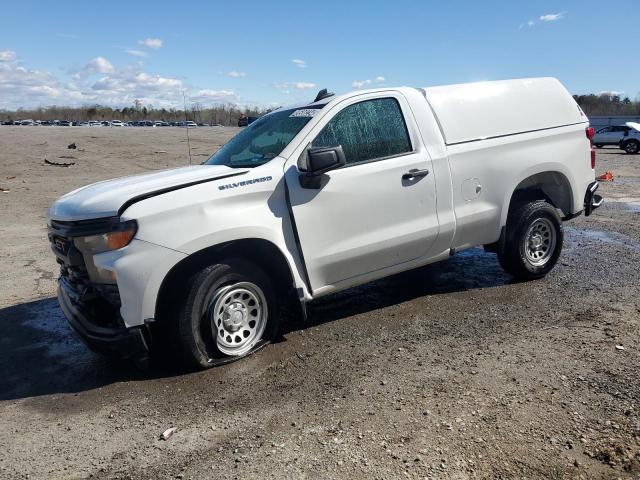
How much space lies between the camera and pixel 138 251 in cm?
372

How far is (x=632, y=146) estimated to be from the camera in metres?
31.4

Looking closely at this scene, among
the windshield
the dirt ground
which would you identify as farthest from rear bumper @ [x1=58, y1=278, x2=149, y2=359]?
the windshield

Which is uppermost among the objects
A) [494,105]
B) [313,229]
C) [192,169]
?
[494,105]

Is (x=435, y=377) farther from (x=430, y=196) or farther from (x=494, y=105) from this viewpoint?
(x=494, y=105)

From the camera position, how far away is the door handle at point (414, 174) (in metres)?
4.81

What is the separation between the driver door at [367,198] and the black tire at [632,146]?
1258 inches

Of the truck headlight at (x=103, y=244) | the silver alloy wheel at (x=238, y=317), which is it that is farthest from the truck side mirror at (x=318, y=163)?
the truck headlight at (x=103, y=244)

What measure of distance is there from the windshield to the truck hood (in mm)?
323

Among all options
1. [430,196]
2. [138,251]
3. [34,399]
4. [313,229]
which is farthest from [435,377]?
[34,399]

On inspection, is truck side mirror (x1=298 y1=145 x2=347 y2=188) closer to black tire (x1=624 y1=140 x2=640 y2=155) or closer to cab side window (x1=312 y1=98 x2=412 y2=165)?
cab side window (x1=312 y1=98 x2=412 y2=165)

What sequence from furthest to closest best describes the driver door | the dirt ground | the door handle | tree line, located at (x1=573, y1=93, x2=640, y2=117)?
tree line, located at (x1=573, y1=93, x2=640, y2=117)
the door handle
the driver door
the dirt ground

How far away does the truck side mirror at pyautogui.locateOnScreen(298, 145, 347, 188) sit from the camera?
4.14 m

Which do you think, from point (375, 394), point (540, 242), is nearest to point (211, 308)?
point (375, 394)

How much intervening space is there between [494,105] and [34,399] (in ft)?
16.5
